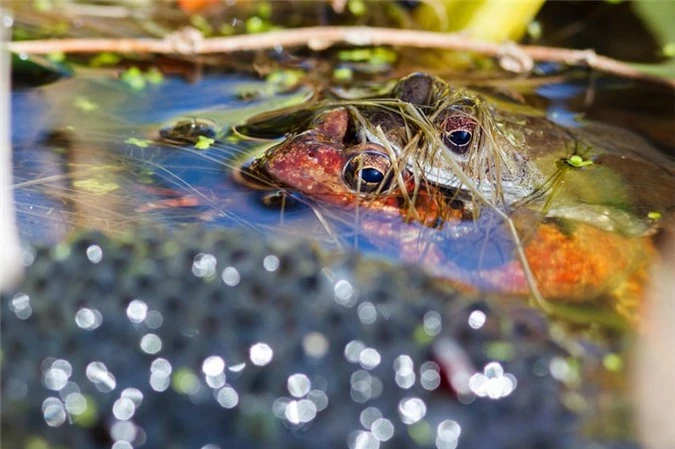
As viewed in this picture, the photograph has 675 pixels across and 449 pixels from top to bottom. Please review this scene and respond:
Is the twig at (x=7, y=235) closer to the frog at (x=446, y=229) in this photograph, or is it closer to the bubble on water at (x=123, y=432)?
the bubble on water at (x=123, y=432)

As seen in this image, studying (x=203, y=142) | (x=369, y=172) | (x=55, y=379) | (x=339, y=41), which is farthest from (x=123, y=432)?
(x=339, y=41)

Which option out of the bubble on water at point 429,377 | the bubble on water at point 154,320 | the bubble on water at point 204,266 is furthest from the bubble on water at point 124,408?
the bubble on water at point 429,377

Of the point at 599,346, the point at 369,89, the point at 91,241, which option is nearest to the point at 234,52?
the point at 369,89

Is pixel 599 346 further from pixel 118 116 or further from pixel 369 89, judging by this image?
pixel 118 116

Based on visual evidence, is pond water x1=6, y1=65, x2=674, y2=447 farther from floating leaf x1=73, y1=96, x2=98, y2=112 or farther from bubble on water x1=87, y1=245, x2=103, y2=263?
bubble on water x1=87, y1=245, x2=103, y2=263

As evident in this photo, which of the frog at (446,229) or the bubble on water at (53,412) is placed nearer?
the bubble on water at (53,412)

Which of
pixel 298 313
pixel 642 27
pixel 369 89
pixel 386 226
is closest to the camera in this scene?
pixel 298 313

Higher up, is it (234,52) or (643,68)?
(643,68)
